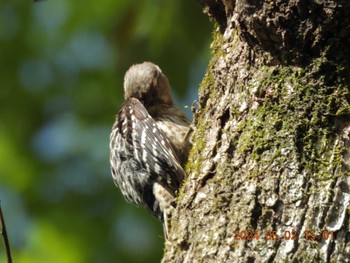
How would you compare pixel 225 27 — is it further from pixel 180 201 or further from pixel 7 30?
pixel 7 30

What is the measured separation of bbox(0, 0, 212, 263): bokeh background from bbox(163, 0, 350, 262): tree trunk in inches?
66.9

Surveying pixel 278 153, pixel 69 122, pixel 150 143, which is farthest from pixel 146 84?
pixel 278 153

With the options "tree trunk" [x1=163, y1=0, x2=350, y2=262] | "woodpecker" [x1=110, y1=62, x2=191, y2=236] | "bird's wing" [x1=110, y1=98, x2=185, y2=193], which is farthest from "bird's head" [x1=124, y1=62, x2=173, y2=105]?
"tree trunk" [x1=163, y1=0, x2=350, y2=262]

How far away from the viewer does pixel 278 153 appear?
301 centimetres

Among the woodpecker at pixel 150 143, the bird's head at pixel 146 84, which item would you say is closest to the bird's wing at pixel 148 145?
the woodpecker at pixel 150 143

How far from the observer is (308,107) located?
10.0 feet

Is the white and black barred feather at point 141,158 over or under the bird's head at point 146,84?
under

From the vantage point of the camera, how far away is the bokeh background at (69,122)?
549 cm

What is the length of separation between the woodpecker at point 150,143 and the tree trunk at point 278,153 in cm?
111

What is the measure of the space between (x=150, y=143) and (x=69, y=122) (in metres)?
2.30

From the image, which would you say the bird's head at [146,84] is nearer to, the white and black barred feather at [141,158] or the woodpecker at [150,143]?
the woodpecker at [150,143]

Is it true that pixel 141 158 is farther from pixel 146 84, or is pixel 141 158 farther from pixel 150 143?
pixel 146 84

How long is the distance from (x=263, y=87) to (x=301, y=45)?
279 millimetres

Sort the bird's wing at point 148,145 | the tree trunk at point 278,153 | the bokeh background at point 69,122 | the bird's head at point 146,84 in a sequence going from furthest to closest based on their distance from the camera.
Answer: the bokeh background at point 69,122
the bird's head at point 146,84
the bird's wing at point 148,145
the tree trunk at point 278,153
